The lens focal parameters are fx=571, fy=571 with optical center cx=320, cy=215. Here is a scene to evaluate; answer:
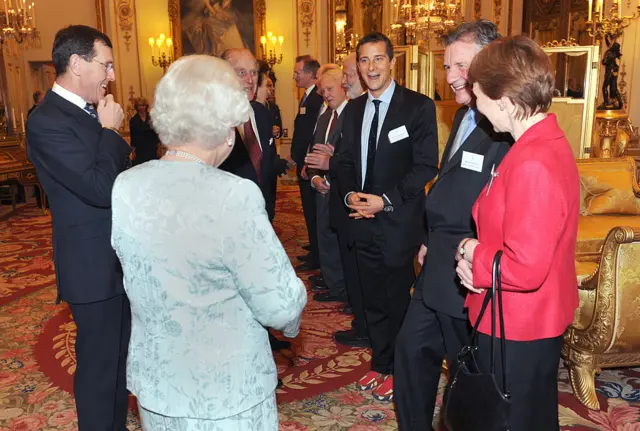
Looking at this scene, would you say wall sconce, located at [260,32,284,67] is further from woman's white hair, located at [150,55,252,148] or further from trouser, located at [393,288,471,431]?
woman's white hair, located at [150,55,252,148]

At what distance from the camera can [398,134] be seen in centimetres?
296

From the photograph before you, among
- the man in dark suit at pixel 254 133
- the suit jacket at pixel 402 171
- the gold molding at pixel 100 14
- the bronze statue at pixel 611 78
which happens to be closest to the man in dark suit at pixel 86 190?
the man in dark suit at pixel 254 133

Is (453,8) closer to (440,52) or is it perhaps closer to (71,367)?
(440,52)

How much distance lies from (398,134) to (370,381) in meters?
1.41

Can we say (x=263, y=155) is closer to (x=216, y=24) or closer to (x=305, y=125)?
→ (x=305, y=125)

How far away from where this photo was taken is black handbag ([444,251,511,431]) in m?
1.63

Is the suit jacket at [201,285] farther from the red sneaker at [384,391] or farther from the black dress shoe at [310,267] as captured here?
the black dress shoe at [310,267]

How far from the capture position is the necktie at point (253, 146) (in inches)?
119

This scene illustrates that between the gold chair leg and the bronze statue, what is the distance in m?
6.55

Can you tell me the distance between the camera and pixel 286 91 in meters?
12.6

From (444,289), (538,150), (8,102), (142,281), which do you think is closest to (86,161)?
(142,281)

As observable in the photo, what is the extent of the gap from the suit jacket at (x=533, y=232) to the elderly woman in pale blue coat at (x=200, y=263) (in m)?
0.62

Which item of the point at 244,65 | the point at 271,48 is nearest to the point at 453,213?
the point at 244,65

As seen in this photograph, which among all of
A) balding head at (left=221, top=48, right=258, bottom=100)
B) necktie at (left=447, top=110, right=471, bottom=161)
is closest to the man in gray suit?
balding head at (left=221, top=48, right=258, bottom=100)
